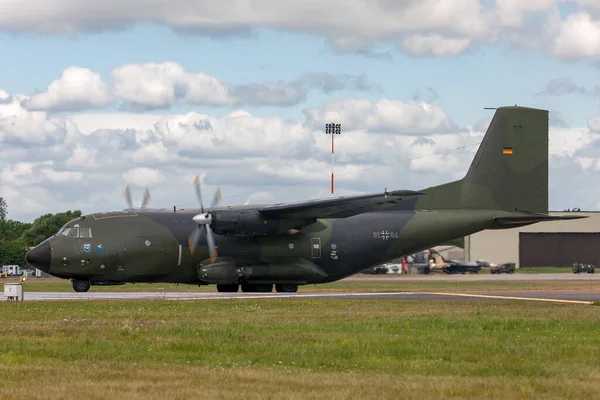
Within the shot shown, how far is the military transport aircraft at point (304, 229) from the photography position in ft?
137

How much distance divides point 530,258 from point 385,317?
350 ft

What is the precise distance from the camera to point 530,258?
130250 mm

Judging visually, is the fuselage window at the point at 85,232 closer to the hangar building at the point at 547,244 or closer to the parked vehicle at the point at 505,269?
the parked vehicle at the point at 505,269

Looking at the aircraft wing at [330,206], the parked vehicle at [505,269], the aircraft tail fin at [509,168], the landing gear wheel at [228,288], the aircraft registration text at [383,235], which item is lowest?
the landing gear wheel at [228,288]

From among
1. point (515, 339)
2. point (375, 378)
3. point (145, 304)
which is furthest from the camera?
point (145, 304)

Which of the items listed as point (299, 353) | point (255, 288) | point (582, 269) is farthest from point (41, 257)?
point (582, 269)

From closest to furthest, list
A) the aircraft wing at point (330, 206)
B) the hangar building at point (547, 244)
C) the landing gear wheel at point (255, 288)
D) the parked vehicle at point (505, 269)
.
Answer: the aircraft wing at point (330, 206) → the landing gear wheel at point (255, 288) → the parked vehicle at point (505, 269) → the hangar building at point (547, 244)

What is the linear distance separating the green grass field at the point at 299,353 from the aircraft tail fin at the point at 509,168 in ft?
51.3

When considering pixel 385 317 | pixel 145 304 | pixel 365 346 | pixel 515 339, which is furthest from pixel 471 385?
pixel 145 304

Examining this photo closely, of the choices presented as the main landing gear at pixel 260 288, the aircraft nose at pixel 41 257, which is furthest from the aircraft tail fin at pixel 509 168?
the aircraft nose at pixel 41 257

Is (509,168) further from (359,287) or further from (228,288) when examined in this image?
(228,288)

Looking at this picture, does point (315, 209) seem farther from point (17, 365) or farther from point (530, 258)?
point (530, 258)

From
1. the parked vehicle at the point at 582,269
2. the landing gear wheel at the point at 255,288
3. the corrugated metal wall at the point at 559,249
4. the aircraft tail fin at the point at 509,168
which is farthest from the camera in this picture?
the corrugated metal wall at the point at 559,249

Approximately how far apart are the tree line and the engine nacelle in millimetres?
82698
